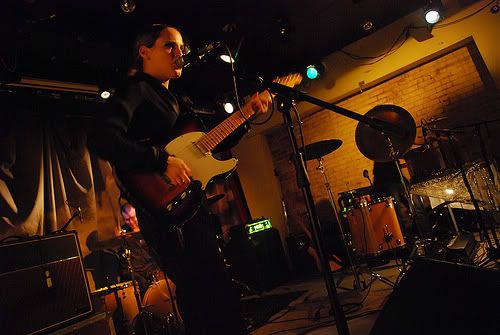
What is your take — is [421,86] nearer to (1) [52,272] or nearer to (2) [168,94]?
(2) [168,94]

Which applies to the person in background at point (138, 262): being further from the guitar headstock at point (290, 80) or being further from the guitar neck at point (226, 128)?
the guitar headstock at point (290, 80)

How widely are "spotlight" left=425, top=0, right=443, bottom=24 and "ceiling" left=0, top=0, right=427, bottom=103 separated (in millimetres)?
227

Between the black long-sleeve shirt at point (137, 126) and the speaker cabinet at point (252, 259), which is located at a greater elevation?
the black long-sleeve shirt at point (137, 126)

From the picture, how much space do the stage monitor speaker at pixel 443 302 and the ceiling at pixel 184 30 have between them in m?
3.54

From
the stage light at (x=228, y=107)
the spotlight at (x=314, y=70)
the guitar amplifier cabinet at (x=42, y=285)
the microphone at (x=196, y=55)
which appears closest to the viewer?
the microphone at (x=196, y=55)

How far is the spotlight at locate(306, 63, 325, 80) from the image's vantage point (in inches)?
262

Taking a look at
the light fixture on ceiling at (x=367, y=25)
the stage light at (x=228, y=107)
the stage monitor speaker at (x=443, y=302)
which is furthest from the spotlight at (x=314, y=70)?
the stage monitor speaker at (x=443, y=302)

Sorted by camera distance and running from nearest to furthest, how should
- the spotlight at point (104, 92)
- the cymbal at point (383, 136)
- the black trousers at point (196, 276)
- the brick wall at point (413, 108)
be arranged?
the black trousers at point (196, 276) → the cymbal at point (383, 136) → the spotlight at point (104, 92) → the brick wall at point (413, 108)

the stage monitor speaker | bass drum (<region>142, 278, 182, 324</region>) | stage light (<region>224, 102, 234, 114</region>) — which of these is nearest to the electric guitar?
the stage monitor speaker

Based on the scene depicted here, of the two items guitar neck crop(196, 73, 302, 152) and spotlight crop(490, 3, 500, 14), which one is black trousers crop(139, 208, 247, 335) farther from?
spotlight crop(490, 3, 500, 14)

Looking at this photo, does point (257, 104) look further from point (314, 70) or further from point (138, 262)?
point (314, 70)

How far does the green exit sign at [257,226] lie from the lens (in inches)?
220

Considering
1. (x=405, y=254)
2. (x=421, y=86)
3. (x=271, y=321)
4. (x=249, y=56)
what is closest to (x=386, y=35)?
(x=421, y=86)

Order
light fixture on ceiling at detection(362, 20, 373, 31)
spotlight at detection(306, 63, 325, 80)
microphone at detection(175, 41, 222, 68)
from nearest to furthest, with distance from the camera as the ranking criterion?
microphone at detection(175, 41, 222, 68) < light fixture on ceiling at detection(362, 20, 373, 31) < spotlight at detection(306, 63, 325, 80)
